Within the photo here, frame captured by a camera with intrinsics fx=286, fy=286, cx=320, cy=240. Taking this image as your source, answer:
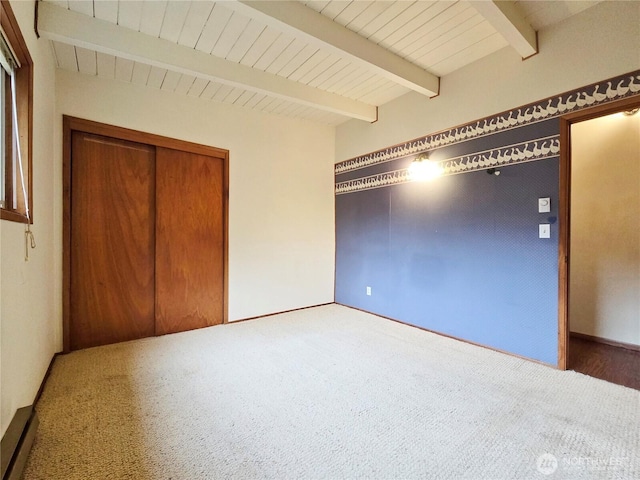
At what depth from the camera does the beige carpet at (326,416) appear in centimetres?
131

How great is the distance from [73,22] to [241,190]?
1.96 metres

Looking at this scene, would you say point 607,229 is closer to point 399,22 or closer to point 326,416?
point 399,22

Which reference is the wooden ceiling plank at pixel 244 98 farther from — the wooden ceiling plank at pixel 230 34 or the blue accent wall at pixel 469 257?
the blue accent wall at pixel 469 257

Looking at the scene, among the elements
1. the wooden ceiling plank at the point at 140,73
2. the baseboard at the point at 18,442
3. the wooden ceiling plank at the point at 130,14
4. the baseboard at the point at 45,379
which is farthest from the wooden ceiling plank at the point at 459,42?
the baseboard at the point at 45,379

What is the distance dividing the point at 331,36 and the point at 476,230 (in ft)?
7.09

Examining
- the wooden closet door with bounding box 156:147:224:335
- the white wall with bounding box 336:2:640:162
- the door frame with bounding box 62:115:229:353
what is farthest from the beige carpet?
the white wall with bounding box 336:2:640:162

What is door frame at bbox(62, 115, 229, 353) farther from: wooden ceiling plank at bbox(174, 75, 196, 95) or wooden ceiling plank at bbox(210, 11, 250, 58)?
wooden ceiling plank at bbox(210, 11, 250, 58)

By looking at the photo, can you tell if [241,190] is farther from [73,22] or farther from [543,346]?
[543,346]

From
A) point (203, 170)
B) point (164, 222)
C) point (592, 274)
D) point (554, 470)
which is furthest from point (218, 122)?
point (592, 274)

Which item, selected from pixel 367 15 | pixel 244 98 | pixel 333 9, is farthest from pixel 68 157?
pixel 367 15

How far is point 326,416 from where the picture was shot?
1686 millimetres

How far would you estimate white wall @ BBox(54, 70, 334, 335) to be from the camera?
281cm

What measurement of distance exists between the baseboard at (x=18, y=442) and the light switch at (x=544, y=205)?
353cm

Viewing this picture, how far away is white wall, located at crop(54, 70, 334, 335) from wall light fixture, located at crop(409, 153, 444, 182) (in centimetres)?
149
